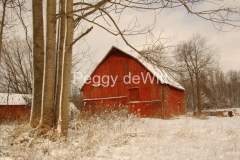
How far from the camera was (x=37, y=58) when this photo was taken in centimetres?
555

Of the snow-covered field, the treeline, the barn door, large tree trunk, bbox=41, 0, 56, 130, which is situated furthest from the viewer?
the treeline

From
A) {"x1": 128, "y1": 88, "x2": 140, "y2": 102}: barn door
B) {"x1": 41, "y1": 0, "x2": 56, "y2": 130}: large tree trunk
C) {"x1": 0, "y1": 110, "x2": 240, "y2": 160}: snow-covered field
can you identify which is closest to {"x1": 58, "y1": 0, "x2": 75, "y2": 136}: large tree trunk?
{"x1": 41, "y1": 0, "x2": 56, "y2": 130}: large tree trunk

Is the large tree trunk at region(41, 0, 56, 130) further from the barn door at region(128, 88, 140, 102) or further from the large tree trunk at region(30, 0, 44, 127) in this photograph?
the barn door at region(128, 88, 140, 102)

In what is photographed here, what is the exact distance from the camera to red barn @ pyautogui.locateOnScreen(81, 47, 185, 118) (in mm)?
16359

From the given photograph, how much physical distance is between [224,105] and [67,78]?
55.1 m

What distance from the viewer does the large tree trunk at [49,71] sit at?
15.6 ft

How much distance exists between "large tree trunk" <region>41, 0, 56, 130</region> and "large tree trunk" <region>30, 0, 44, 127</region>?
42 centimetres

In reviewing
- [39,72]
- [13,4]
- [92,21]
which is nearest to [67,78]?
[39,72]

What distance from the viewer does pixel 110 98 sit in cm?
1789

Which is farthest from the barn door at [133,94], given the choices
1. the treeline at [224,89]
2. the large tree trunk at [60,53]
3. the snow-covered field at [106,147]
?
the treeline at [224,89]

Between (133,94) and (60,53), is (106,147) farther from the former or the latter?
(133,94)

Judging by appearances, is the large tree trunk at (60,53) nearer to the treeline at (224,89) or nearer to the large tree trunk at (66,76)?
the large tree trunk at (66,76)

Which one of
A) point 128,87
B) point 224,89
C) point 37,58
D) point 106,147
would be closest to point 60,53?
point 37,58

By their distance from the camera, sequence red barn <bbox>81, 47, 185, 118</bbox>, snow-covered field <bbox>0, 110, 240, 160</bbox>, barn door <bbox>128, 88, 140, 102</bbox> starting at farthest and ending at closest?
barn door <bbox>128, 88, 140, 102</bbox> < red barn <bbox>81, 47, 185, 118</bbox> < snow-covered field <bbox>0, 110, 240, 160</bbox>
